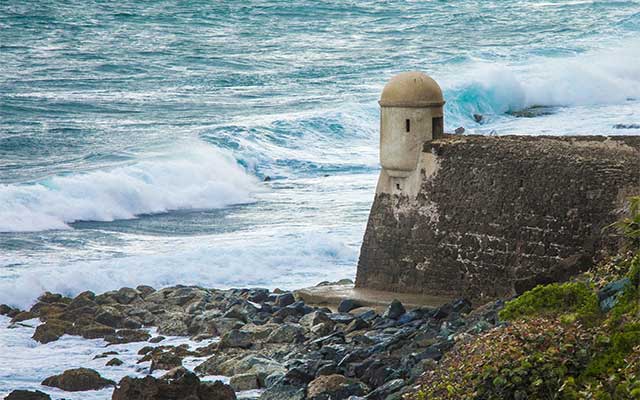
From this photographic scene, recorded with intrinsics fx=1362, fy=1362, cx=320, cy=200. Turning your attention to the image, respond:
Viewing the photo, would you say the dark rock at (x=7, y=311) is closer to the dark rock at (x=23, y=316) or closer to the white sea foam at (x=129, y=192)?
the dark rock at (x=23, y=316)

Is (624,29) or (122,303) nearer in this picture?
(122,303)

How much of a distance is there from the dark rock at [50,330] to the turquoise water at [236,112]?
2.58 m

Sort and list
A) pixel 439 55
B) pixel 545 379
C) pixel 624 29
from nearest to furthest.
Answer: pixel 545 379, pixel 439 55, pixel 624 29

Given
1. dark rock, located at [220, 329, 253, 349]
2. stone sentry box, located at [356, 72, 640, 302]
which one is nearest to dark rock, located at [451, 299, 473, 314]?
stone sentry box, located at [356, 72, 640, 302]

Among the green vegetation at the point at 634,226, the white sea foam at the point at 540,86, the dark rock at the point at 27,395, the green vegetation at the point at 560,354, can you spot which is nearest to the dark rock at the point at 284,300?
the dark rock at the point at 27,395

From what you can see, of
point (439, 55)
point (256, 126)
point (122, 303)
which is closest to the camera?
point (122, 303)

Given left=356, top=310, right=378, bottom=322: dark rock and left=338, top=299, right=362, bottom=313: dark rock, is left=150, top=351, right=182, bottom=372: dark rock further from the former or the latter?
left=338, top=299, right=362, bottom=313: dark rock

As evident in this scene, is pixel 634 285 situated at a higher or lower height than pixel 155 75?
higher

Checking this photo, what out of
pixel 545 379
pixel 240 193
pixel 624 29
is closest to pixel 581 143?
pixel 545 379

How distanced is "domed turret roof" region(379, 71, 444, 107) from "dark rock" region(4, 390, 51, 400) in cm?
621

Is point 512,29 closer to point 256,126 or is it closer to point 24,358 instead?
point 256,126

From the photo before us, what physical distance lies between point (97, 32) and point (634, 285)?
43.7 m

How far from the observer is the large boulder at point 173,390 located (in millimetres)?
12898

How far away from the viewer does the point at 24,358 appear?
660 inches
